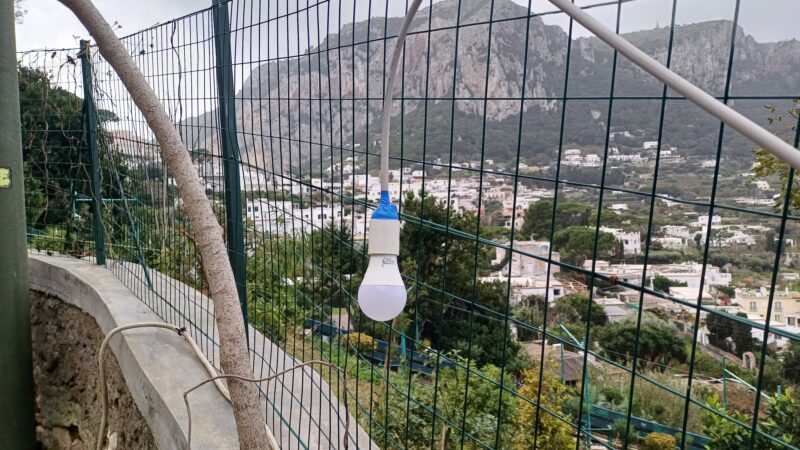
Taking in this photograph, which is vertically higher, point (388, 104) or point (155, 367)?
point (388, 104)

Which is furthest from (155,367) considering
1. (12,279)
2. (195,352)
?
(12,279)

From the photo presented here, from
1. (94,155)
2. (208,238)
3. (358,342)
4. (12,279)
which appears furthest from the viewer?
(94,155)

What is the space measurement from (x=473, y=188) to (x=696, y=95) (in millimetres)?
1528

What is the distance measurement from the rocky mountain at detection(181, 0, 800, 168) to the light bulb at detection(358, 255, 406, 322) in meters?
0.40

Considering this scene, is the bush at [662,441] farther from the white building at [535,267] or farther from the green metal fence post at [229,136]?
the green metal fence post at [229,136]

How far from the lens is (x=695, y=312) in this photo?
3.34ft

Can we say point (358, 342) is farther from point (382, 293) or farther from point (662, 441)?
point (662, 441)

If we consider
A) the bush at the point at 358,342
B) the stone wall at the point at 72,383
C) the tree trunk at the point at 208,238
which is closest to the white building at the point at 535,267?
the bush at the point at 358,342

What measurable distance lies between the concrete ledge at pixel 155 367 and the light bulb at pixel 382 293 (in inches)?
55.7

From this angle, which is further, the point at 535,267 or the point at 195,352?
the point at 195,352

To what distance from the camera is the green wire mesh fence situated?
48.8 inches

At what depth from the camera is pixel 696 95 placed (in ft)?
2.28

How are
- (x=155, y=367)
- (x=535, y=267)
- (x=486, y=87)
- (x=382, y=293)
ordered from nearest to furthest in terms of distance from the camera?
(x=382, y=293)
(x=486, y=87)
(x=535, y=267)
(x=155, y=367)

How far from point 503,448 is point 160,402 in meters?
2.42
